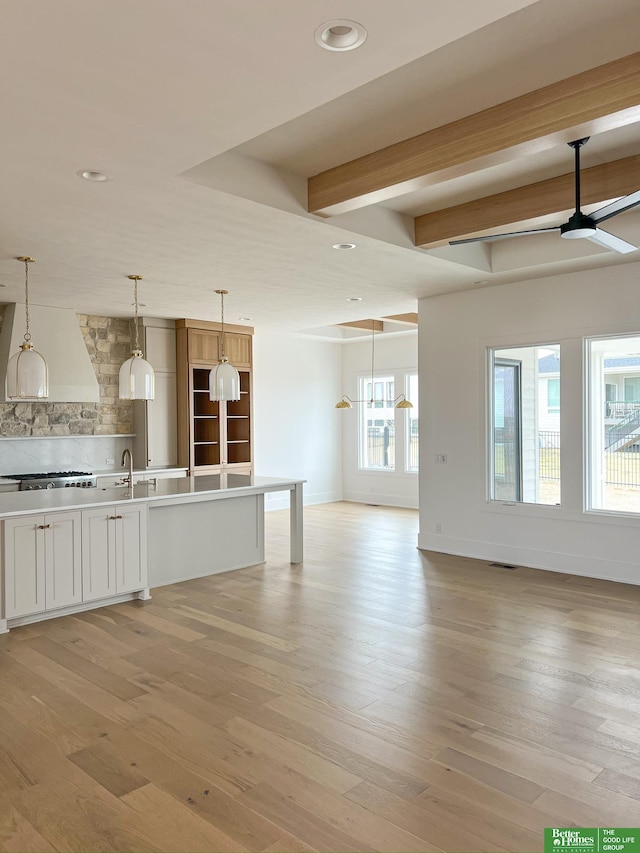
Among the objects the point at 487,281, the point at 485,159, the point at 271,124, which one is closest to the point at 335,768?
the point at 271,124

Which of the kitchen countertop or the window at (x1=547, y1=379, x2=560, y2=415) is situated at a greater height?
the window at (x1=547, y1=379, x2=560, y2=415)

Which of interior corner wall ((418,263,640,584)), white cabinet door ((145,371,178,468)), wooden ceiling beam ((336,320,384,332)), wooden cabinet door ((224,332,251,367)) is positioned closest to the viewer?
interior corner wall ((418,263,640,584))

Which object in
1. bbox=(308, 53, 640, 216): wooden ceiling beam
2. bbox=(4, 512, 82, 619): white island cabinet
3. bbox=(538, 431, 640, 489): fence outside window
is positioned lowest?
bbox=(4, 512, 82, 619): white island cabinet

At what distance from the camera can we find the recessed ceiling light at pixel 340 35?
209 centimetres

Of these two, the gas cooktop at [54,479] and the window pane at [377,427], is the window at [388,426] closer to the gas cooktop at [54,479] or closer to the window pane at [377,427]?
the window pane at [377,427]

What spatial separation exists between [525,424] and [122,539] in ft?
Answer: 12.6

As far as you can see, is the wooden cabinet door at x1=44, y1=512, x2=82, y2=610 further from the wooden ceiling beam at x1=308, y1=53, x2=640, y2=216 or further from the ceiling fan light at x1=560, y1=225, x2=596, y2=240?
the ceiling fan light at x1=560, y1=225, x2=596, y2=240

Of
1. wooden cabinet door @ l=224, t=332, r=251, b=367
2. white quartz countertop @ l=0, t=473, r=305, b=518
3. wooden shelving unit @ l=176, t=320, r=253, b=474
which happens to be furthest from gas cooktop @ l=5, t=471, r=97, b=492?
wooden cabinet door @ l=224, t=332, r=251, b=367

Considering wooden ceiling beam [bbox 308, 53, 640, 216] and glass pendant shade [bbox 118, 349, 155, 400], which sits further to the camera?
glass pendant shade [bbox 118, 349, 155, 400]

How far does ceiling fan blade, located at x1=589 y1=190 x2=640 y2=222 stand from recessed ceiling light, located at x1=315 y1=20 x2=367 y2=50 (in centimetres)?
155

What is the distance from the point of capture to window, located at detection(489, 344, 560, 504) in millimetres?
5957

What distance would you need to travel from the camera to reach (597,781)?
2494 mm

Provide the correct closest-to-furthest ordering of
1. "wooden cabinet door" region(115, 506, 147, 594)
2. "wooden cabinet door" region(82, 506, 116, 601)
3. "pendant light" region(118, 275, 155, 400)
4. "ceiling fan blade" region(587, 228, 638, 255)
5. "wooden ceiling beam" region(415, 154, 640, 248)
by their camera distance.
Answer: "ceiling fan blade" region(587, 228, 638, 255), "wooden ceiling beam" region(415, 154, 640, 248), "wooden cabinet door" region(82, 506, 116, 601), "wooden cabinet door" region(115, 506, 147, 594), "pendant light" region(118, 275, 155, 400)

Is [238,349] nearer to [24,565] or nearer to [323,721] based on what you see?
[24,565]
